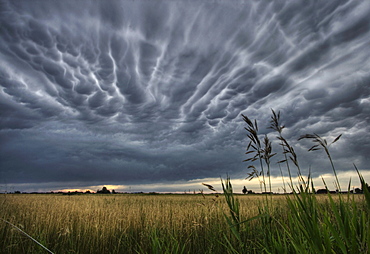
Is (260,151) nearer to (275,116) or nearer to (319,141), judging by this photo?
(275,116)

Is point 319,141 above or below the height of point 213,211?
above

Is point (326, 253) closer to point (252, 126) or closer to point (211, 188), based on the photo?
point (211, 188)

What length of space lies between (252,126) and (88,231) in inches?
271

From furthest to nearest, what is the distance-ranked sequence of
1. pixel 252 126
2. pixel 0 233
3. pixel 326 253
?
pixel 0 233 < pixel 252 126 < pixel 326 253

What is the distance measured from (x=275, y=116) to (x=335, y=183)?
3.88 ft

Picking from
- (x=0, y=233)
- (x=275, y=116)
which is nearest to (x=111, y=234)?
(x=0, y=233)

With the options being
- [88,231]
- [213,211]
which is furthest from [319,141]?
[88,231]

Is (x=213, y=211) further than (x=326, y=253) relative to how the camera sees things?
Yes

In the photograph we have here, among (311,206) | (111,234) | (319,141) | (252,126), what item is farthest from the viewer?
(111,234)

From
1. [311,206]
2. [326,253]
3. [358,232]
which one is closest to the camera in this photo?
[326,253]

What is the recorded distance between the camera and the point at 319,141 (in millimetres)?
2676

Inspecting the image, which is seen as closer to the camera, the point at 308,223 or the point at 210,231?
the point at 308,223

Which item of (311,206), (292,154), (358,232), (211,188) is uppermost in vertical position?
(292,154)

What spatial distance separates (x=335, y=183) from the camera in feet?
8.87
